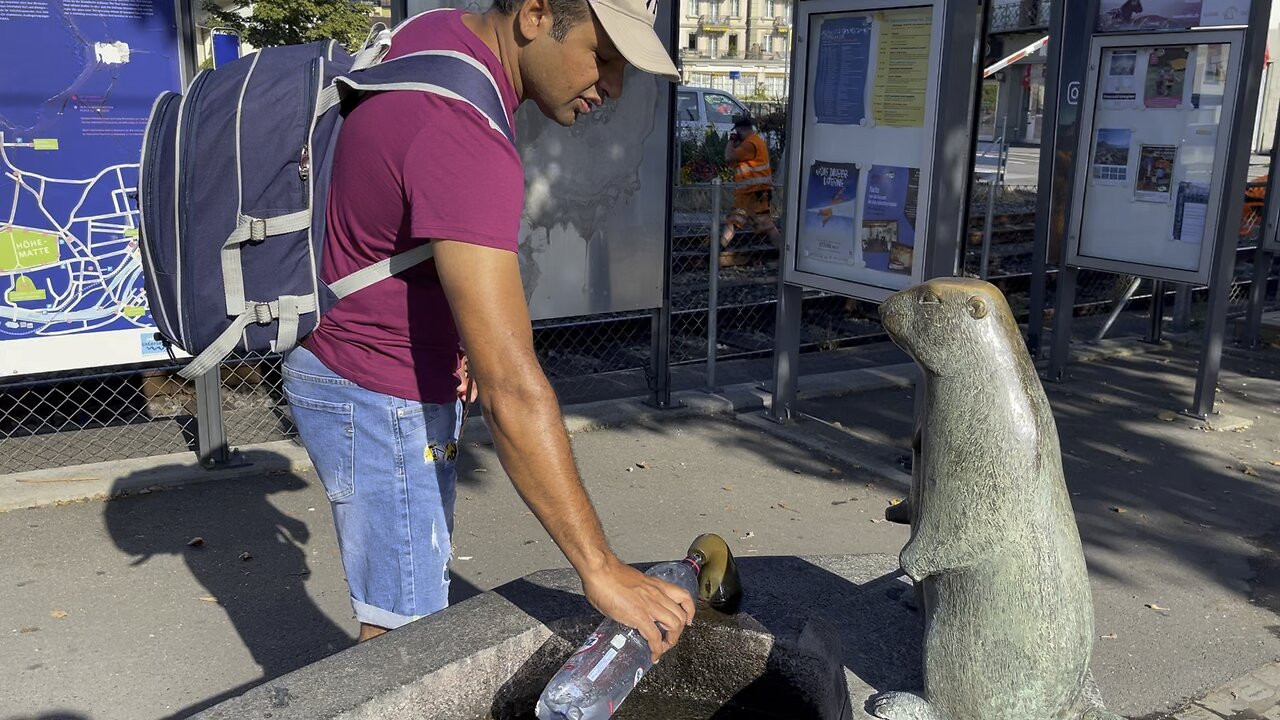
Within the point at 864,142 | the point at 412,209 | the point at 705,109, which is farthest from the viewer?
the point at 705,109

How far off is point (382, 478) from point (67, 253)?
11.8 ft

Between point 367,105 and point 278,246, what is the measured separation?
33 cm

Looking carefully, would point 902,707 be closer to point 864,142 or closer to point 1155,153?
point 864,142

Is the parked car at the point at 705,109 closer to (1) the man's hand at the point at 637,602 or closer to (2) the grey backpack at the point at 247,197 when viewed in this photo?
(2) the grey backpack at the point at 247,197

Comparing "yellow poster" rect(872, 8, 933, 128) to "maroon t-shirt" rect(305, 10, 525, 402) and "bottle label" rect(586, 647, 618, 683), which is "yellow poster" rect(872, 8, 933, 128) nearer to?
"maroon t-shirt" rect(305, 10, 525, 402)

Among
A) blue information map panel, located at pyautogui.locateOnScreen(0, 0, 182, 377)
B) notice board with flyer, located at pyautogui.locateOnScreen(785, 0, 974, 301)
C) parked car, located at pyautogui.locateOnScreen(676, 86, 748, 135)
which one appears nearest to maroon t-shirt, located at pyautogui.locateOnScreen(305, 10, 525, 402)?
blue information map panel, located at pyautogui.locateOnScreen(0, 0, 182, 377)

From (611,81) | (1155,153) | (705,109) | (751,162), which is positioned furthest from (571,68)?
Answer: (705,109)

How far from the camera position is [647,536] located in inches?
192

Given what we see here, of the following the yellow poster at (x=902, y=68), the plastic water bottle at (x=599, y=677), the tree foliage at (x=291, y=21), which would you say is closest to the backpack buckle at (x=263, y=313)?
the plastic water bottle at (x=599, y=677)

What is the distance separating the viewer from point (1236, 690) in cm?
366

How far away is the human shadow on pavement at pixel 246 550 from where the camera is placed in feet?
12.7

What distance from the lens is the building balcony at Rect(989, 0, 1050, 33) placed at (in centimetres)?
4325

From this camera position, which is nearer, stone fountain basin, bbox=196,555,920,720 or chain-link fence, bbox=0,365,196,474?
stone fountain basin, bbox=196,555,920,720

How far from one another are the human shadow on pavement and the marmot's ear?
265 centimetres
